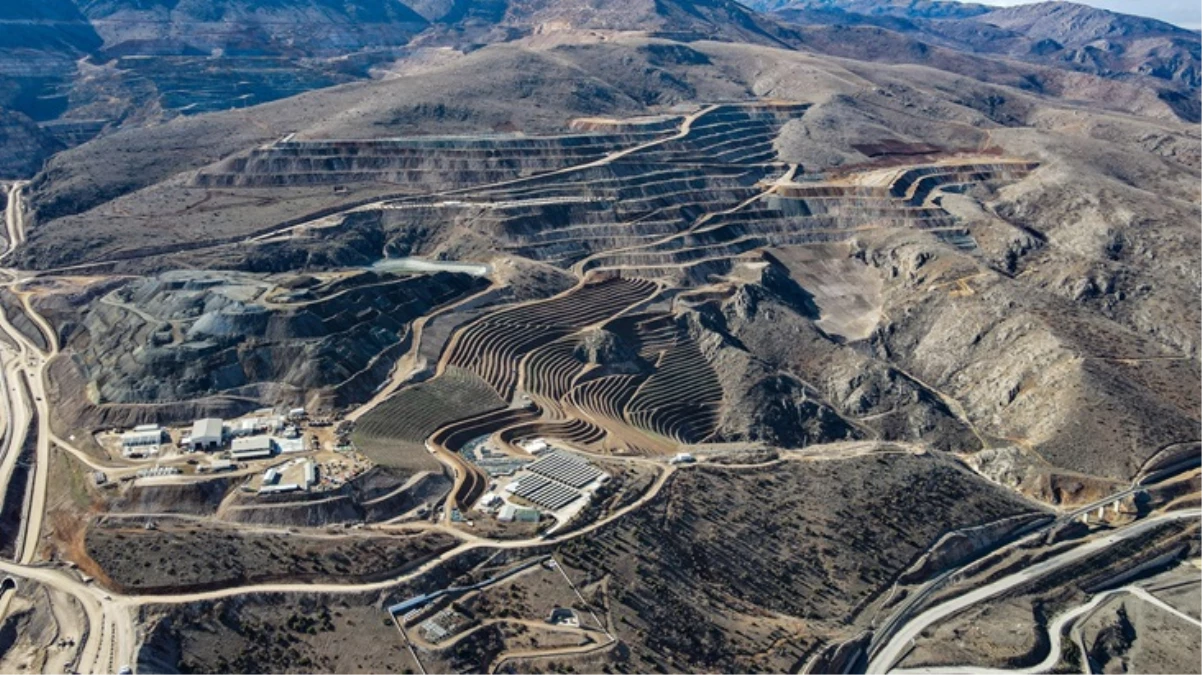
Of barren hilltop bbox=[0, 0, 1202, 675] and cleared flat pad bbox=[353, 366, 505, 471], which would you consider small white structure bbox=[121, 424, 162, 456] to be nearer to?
barren hilltop bbox=[0, 0, 1202, 675]

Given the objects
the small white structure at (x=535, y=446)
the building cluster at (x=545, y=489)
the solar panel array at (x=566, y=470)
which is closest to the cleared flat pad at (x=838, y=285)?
the small white structure at (x=535, y=446)

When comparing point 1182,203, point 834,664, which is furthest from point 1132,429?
point 1182,203

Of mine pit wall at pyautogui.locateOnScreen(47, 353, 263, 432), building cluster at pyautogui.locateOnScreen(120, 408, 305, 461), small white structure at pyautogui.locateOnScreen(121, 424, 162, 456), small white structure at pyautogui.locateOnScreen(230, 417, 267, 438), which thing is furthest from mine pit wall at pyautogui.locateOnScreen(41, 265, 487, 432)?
small white structure at pyautogui.locateOnScreen(230, 417, 267, 438)

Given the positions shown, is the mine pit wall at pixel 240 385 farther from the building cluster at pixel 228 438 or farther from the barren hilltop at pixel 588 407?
the building cluster at pixel 228 438

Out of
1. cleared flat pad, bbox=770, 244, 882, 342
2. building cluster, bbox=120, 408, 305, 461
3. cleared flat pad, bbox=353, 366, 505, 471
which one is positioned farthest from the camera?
cleared flat pad, bbox=770, 244, 882, 342

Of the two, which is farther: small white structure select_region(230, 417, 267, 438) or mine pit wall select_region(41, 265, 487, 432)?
mine pit wall select_region(41, 265, 487, 432)

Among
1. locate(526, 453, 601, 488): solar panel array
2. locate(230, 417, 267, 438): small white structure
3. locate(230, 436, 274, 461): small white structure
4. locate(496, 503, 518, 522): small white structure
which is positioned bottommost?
locate(230, 417, 267, 438): small white structure

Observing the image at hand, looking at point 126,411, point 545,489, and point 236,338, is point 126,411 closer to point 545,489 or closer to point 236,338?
point 236,338
